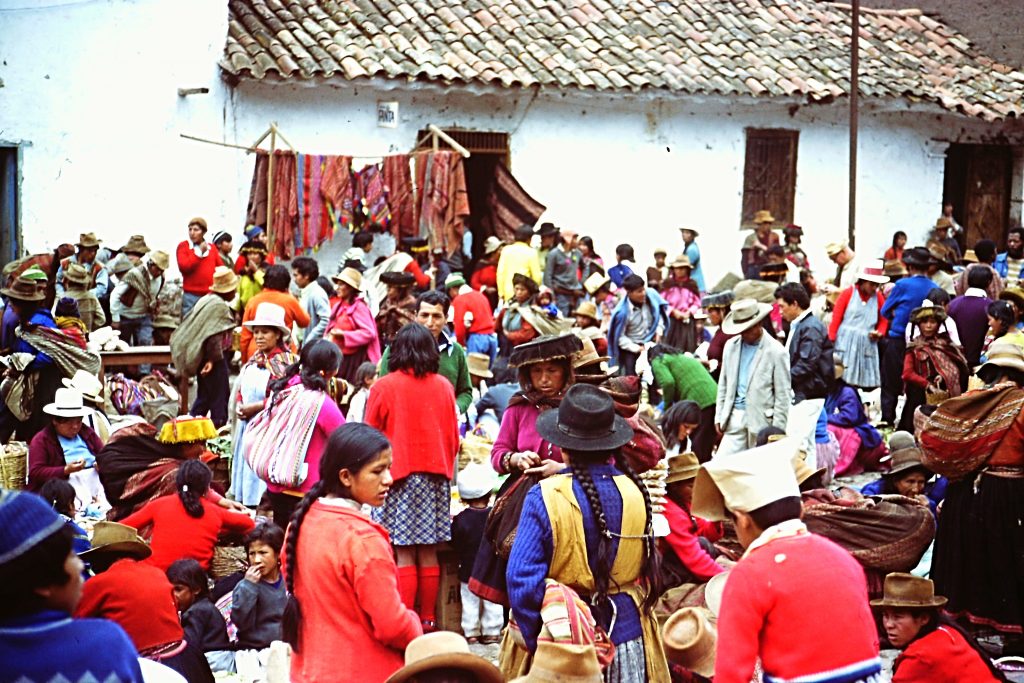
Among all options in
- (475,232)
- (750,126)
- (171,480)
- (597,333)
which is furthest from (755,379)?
(750,126)

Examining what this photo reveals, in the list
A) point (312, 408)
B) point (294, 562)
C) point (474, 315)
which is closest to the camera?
point (294, 562)

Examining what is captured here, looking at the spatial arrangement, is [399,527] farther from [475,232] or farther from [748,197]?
[748,197]

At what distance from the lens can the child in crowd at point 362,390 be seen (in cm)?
935

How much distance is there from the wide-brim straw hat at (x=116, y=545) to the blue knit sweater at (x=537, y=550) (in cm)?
164

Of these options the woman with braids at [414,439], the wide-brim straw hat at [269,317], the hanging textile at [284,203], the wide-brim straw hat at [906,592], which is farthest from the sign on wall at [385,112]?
the wide-brim straw hat at [906,592]

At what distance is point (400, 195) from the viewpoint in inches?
622

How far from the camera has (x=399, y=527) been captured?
267 inches

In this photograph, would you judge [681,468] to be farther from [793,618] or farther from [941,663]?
[793,618]

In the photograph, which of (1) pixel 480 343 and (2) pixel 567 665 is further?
(1) pixel 480 343

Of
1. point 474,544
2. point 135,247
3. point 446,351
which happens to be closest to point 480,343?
point 135,247

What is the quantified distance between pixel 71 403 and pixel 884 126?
49.4 ft

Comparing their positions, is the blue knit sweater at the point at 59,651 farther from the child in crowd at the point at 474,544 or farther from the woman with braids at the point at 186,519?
the child in crowd at the point at 474,544

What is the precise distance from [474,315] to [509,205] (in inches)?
193

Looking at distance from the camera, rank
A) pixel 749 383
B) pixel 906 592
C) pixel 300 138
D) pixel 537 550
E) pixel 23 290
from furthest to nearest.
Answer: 1. pixel 300 138
2. pixel 749 383
3. pixel 23 290
4. pixel 906 592
5. pixel 537 550
